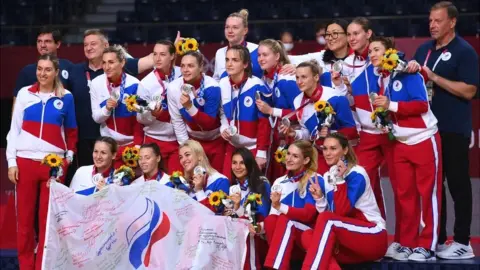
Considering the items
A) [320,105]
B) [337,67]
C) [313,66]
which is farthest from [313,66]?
[320,105]

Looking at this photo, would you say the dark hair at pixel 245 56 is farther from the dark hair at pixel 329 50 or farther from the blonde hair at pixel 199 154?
the blonde hair at pixel 199 154

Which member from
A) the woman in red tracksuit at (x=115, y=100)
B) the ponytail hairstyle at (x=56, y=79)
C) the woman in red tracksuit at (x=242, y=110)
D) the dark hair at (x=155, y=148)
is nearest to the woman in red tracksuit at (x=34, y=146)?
the ponytail hairstyle at (x=56, y=79)

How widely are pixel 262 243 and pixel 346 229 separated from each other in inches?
30.0

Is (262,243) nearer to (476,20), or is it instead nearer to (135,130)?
(135,130)

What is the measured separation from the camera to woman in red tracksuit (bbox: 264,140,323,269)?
706 centimetres

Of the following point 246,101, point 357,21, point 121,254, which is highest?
point 357,21

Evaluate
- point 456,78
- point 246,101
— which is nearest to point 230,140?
point 246,101

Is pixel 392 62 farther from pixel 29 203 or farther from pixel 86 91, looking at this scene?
pixel 29 203

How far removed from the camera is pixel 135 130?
324 inches

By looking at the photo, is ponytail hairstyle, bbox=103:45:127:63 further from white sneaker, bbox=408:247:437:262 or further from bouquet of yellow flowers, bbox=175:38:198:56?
white sneaker, bbox=408:247:437:262

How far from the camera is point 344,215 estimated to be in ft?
23.8

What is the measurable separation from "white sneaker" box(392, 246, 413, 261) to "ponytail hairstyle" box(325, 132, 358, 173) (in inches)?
29.0

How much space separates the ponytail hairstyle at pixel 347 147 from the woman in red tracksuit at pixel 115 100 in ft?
5.52

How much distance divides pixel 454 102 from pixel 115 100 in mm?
2527
